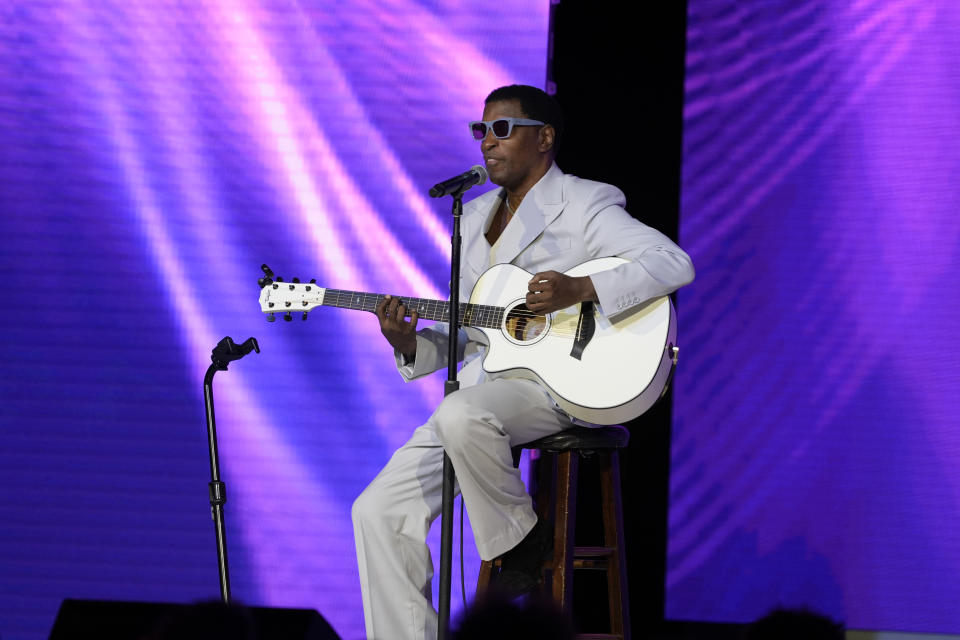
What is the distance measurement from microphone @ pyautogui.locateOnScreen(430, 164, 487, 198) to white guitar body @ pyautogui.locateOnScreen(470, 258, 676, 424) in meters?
0.47

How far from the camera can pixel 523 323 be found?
3299 millimetres

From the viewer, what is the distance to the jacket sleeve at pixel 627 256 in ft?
10.3

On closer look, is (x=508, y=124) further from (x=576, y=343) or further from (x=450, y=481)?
(x=450, y=481)

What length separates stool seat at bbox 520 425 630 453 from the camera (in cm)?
314

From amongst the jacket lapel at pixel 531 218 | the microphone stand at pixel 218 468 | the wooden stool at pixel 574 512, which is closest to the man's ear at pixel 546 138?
the jacket lapel at pixel 531 218

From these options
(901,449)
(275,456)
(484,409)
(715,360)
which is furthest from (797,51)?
(275,456)

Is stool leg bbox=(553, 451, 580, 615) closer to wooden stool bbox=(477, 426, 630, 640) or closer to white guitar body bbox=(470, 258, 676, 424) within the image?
wooden stool bbox=(477, 426, 630, 640)

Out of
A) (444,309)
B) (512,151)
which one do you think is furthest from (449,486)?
(512,151)

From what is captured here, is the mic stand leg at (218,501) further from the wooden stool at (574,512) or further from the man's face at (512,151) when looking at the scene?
the man's face at (512,151)

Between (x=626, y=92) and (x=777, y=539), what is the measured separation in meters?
1.92

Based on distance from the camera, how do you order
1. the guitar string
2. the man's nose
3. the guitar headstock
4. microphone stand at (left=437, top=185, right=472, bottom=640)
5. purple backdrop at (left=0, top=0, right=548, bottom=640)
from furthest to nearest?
purple backdrop at (left=0, top=0, right=548, bottom=640), the man's nose, the guitar headstock, the guitar string, microphone stand at (left=437, top=185, right=472, bottom=640)

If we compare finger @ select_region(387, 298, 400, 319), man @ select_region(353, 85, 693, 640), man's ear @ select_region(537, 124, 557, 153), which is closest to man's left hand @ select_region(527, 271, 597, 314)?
man @ select_region(353, 85, 693, 640)

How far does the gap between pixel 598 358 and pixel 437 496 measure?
2.45ft

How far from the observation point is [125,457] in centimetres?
451
